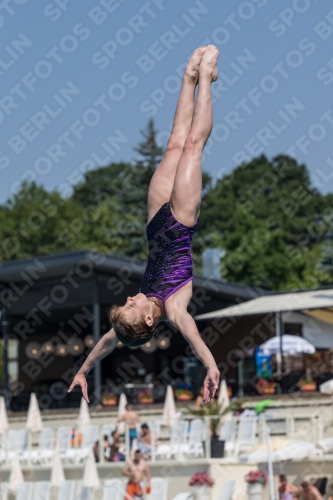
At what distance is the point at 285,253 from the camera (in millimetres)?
46594

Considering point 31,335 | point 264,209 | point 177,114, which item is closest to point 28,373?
point 31,335

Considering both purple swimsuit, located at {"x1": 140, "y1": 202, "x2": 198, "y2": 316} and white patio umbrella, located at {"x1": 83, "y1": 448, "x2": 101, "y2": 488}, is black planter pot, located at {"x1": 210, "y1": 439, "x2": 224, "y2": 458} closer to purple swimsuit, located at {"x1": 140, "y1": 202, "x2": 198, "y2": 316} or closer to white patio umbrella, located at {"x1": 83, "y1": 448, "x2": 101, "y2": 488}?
white patio umbrella, located at {"x1": 83, "y1": 448, "x2": 101, "y2": 488}

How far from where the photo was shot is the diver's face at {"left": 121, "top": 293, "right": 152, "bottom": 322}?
6.42 metres

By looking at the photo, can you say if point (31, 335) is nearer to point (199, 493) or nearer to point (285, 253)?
point (285, 253)

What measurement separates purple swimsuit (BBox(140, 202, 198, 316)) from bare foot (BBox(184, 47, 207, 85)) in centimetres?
94

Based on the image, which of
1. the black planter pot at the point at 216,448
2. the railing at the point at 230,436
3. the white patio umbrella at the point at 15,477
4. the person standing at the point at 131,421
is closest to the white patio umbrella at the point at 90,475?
the railing at the point at 230,436

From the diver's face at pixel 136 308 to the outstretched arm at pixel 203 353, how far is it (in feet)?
0.67

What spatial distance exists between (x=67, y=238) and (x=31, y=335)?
16309 millimetres

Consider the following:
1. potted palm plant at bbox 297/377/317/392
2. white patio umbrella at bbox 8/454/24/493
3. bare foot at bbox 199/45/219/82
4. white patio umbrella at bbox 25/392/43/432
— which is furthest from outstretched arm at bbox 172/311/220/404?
potted palm plant at bbox 297/377/317/392

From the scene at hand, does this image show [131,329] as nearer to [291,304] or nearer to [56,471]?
[56,471]

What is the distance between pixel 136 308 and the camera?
6465 millimetres

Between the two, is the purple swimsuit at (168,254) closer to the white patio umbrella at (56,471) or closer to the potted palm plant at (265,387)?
the white patio umbrella at (56,471)

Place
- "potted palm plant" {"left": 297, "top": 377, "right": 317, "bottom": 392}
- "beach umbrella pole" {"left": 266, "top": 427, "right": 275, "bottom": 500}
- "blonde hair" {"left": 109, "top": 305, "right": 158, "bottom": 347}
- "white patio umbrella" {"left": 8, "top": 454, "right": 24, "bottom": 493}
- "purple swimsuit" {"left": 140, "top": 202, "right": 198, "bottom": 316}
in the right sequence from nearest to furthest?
"blonde hair" {"left": 109, "top": 305, "right": 158, "bottom": 347} → "purple swimsuit" {"left": 140, "top": 202, "right": 198, "bottom": 316} → "beach umbrella pole" {"left": 266, "top": 427, "right": 275, "bottom": 500} → "white patio umbrella" {"left": 8, "top": 454, "right": 24, "bottom": 493} → "potted palm plant" {"left": 297, "top": 377, "right": 317, "bottom": 392}

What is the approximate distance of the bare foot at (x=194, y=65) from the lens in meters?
6.88
